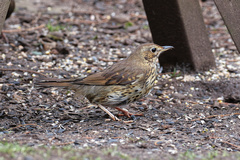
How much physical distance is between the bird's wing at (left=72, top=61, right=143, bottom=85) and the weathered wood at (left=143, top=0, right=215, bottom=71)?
1.33m

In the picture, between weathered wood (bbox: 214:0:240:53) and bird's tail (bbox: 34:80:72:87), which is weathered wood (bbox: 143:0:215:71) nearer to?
weathered wood (bbox: 214:0:240:53)

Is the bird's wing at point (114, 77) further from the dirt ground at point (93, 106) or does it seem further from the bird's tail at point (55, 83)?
the dirt ground at point (93, 106)

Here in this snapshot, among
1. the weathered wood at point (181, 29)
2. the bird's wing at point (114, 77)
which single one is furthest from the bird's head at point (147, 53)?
the weathered wood at point (181, 29)

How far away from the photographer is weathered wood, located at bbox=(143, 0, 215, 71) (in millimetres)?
5953

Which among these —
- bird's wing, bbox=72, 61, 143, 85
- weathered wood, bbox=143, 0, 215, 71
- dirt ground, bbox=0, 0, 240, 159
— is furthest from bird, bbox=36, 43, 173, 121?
weathered wood, bbox=143, 0, 215, 71

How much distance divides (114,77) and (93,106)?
2.72 feet

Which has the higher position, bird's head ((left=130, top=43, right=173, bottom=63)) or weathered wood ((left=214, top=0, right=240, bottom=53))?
weathered wood ((left=214, top=0, right=240, bottom=53))

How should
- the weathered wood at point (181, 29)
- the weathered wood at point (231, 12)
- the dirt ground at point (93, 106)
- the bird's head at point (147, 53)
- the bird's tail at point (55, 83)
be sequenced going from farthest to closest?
the weathered wood at point (181, 29) < the bird's head at point (147, 53) < the weathered wood at point (231, 12) < the bird's tail at point (55, 83) < the dirt ground at point (93, 106)

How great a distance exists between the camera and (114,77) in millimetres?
5051

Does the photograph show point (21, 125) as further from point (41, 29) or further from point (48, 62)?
point (41, 29)

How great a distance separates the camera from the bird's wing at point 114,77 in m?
5.02

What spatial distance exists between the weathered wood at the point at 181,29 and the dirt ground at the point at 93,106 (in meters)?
0.27

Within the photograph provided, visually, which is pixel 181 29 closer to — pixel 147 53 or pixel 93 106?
pixel 147 53

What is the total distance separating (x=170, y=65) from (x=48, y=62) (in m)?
2.07
